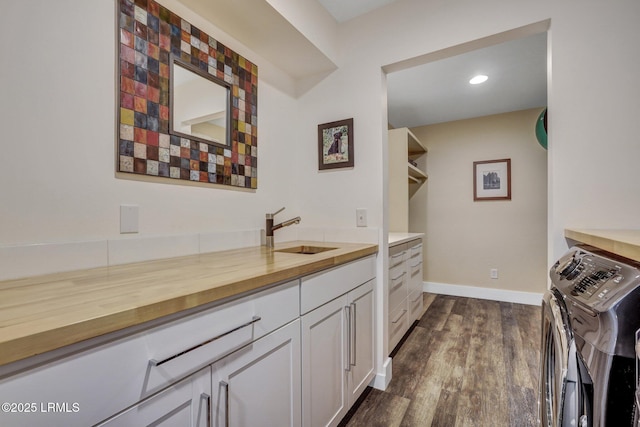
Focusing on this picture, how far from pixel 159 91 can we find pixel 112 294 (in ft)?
3.08

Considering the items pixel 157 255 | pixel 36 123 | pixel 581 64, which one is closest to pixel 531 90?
pixel 581 64

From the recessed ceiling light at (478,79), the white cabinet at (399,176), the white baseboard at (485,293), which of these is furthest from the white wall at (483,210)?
the recessed ceiling light at (478,79)

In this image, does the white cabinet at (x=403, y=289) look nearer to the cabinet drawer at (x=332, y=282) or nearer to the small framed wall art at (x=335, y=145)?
the cabinet drawer at (x=332, y=282)

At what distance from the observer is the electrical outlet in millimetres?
1892

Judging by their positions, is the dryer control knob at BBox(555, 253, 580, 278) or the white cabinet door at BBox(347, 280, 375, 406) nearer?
the dryer control knob at BBox(555, 253, 580, 278)

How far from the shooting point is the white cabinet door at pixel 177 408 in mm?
627

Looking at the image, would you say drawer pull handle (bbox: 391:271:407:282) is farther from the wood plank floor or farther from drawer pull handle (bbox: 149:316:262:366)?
drawer pull handle (bbox: 149:316:262:366)

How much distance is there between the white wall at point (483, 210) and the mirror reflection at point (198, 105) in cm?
324

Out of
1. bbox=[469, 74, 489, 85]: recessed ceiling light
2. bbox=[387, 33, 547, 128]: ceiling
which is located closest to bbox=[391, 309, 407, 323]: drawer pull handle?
bbox=[387, 33, 547, 128]: ceiling

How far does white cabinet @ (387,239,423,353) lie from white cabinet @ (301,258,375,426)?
1.60ft

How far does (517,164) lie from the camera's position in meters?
3.55

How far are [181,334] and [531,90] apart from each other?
3.68 metres

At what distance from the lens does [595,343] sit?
69cm

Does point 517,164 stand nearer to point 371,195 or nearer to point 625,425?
point 371,195
